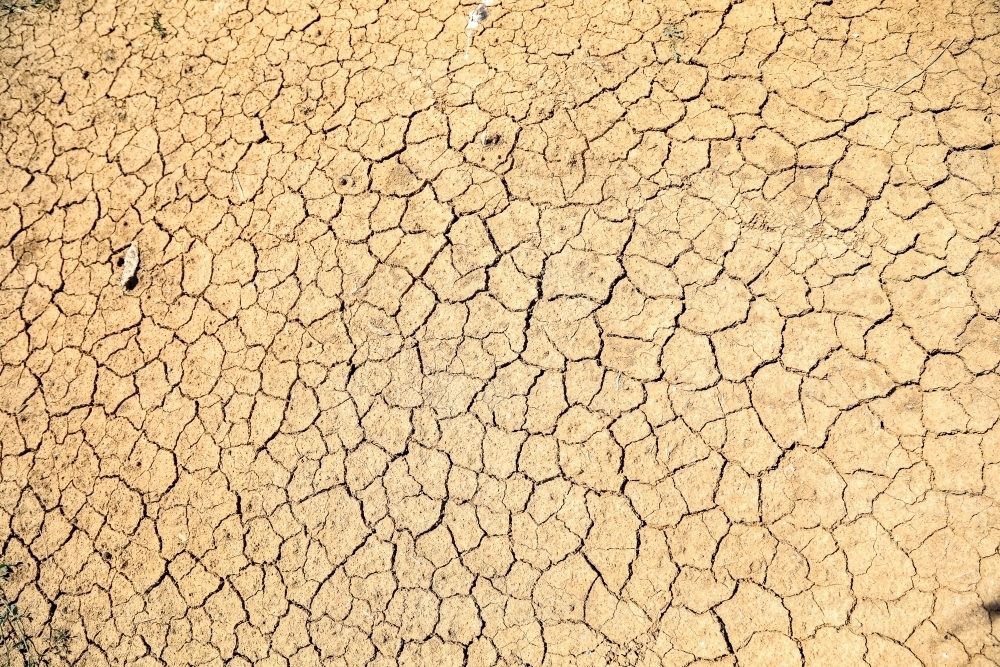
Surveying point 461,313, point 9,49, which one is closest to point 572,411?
point 461,313

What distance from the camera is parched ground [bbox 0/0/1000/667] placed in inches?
94.9

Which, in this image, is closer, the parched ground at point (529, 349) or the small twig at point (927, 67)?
the parched ground at point (529, 349)

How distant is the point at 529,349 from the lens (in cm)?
269

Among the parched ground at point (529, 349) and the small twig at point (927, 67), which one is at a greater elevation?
the small twig at point (927, 67)

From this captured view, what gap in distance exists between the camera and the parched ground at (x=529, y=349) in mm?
2410

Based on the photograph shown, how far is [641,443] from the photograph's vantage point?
100 inches

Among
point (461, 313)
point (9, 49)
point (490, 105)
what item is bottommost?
point (461, 313)

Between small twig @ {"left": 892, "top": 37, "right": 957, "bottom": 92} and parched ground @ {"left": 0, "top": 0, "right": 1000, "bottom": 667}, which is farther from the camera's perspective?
small twig @ {"left": 892, "top": 37, "right": 957, "bottom": 92}

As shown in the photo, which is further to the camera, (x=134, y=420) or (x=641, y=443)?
(x=134, y=420)

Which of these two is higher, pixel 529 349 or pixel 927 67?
pixel 927 67

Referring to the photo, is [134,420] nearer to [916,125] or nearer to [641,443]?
[641,443]

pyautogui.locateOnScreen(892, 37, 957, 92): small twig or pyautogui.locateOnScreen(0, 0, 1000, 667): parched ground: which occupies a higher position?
pyautogui.locateOnScreen(892, 37, 957, 92): small twig

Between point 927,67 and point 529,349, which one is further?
point 927,67

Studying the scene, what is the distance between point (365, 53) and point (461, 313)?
1366 millimetres
